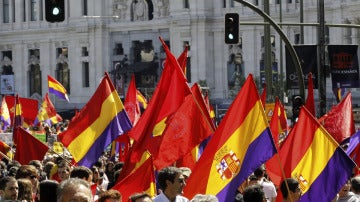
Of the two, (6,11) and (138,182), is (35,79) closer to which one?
(6,11)

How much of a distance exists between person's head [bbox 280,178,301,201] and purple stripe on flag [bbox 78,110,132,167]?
5600 millimetres

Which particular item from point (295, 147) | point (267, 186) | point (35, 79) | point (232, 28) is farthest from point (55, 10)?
point (35, 79)

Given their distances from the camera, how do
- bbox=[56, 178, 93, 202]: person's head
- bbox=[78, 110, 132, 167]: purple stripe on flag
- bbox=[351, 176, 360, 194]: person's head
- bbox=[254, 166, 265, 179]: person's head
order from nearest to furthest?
1. bbox=[56, 178, 93, 202]: person's head
2. bbox=[351, 176, 360, 194]: person's head
3. bbox=[254, 166, 265, 179]: person's head
4. bbox=[78, 110, 132, 167]: purple stripe on flag

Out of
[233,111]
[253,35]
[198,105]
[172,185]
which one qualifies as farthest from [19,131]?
[253,35]

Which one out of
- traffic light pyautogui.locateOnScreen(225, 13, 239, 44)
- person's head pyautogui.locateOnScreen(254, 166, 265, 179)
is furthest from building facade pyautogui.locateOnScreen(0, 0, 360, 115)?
person's head pyautogui.locateOnScreen(254, 166, 265, 179)

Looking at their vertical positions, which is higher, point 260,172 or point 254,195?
point 254,195

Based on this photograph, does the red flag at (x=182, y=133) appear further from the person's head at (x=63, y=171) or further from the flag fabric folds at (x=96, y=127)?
the flag fabric folds at (x=96, y=127)

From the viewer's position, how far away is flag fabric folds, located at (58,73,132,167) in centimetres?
1780

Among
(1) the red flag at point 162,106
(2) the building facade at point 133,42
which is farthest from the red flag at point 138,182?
(2) the building facade at point 133,42

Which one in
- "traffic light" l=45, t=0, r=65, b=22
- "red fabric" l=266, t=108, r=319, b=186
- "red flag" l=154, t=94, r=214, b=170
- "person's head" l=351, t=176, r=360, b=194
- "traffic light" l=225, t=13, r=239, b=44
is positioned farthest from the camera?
"traffic light" l=225, t=13, r=239, b=44

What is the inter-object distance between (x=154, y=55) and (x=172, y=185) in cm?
5879

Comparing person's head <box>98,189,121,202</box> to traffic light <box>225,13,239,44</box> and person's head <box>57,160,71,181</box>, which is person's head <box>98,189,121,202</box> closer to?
person's head <box>57,160,71,181</box>

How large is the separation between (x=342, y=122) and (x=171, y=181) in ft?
22.1

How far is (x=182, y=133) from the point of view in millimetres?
15109
